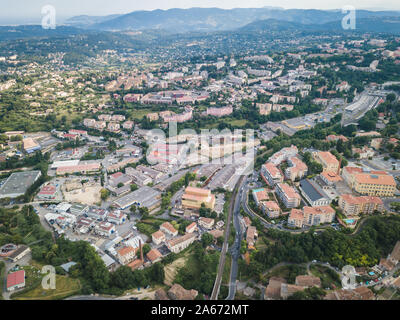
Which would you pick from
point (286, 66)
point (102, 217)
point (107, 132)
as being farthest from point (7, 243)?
point (286, 66)

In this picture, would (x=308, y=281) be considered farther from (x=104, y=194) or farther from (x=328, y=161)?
(x=104, y=194)

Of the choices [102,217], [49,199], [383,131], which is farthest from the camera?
[383,131]

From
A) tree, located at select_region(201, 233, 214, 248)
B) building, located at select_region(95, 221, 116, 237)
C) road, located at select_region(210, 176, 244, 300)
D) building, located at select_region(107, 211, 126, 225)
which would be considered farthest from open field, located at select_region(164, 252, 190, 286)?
building, located at select_region(107, 211, 126, 225)

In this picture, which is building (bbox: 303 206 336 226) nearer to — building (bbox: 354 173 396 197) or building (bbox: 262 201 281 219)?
building (bbox: 262 201 281 219)

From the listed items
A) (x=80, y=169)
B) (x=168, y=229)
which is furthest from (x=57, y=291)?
(x=80, y=169)

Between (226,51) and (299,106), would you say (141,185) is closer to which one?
(299,106)
